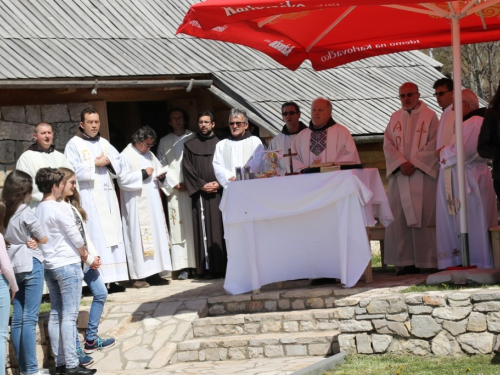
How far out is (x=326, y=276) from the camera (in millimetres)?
9711

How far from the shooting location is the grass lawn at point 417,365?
7637mm

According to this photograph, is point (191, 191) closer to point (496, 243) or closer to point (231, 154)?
point (231, 154)

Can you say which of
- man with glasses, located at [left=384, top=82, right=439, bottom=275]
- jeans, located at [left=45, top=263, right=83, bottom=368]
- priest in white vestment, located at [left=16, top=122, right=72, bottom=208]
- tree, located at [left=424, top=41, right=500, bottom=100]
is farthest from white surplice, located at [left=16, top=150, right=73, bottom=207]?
tree, located at [left=424, top=41, right=500, bottom=100]

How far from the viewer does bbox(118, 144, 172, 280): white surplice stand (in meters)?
11.8

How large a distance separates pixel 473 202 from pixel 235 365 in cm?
272

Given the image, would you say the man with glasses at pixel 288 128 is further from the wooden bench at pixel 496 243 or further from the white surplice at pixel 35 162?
the wooden bench at pixel 496 243

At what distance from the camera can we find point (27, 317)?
880 cm

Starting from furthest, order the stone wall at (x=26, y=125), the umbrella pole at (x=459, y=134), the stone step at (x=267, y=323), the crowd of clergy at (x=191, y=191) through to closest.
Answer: the stone wall at (x=26, y=125) → the stone step at (x=267, y=323) → the umbrella pole at (x=459, y=134) → the crowd of clergy at (x=191, y=191)

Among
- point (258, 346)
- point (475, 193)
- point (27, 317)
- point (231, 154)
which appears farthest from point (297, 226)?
point (27, 317)

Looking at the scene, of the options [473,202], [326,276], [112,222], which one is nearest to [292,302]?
[326,276]

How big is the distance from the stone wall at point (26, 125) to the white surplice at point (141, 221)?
2.36 feet

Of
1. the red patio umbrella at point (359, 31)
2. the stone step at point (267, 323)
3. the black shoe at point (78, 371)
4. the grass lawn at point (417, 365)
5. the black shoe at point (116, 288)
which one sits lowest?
the grass lawn at point (417, 365)

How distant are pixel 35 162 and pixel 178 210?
2247mm

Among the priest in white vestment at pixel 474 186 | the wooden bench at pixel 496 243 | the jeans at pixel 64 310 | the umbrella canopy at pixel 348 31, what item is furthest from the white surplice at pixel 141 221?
the wooden bench at pixel 496 243
